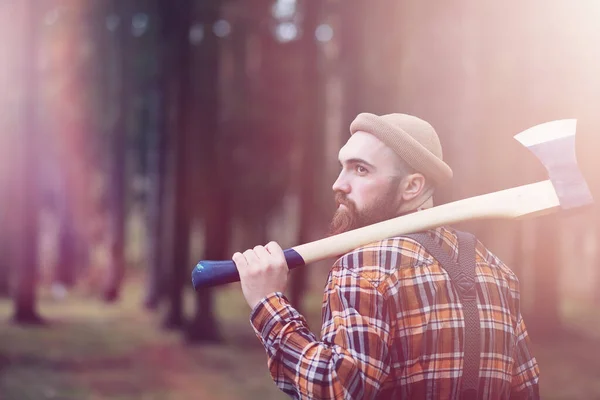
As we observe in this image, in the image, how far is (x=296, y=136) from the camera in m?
12.4

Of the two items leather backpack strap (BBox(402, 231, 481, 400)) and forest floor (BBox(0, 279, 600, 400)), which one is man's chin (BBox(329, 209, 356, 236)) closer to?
leather backpack strap (BBox(402, 231, 481, 400))

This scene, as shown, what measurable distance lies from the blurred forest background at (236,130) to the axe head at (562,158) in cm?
519

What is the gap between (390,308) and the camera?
84.9 inches

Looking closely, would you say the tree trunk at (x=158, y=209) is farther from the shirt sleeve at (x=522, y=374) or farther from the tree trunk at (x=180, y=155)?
the shirt sleeve at (x=522, y=374)

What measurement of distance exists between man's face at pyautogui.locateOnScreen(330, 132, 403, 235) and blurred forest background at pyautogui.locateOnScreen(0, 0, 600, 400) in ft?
18.4

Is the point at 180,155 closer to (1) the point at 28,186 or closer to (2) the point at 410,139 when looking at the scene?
(1) the point at 28,186

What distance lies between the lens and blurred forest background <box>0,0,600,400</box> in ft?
27.7

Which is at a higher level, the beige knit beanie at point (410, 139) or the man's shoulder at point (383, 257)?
the beige knit beanie at point (410, 139)

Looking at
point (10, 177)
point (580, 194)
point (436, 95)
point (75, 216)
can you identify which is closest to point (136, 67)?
point (10, 177)

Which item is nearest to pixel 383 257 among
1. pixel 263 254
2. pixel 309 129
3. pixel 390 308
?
pixel 390 308

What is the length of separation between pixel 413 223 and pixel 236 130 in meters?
9.95

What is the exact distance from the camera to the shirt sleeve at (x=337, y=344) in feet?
6.77

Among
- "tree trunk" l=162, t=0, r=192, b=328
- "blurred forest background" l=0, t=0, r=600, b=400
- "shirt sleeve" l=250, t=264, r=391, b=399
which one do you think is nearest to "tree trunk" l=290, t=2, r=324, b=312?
"blurred forest background" l=0, t=0, r=600, b=400

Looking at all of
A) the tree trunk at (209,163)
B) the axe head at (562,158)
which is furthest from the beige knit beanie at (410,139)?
the tree trunk at (209,163)
